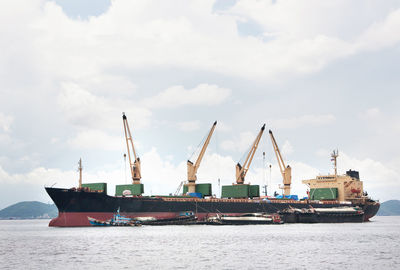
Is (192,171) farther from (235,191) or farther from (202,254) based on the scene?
(202,254)

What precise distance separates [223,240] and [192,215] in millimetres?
39926

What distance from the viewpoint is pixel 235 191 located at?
129750 millimetres

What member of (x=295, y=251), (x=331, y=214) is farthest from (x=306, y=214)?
(x=295, y=251)

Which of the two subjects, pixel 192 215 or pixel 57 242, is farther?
pixel 192 215

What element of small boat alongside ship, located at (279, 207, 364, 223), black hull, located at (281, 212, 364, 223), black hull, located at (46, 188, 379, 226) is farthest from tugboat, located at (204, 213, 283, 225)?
small boat alongside ship, located at (279, 207, 364, 223)

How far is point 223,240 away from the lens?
225ft

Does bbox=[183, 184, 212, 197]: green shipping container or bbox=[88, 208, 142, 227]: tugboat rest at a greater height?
bbox=[183, 184, 212, 197]: green shipping container

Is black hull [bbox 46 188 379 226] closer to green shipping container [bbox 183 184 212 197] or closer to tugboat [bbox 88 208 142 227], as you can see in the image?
tugboat [bbox 88 208 142 227]

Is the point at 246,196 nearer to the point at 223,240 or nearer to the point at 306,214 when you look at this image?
the point at 306,214

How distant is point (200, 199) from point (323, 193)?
46.9 metres

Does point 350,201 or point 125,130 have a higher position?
point 125,130

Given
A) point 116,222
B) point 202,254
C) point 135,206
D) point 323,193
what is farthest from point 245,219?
point 202,254

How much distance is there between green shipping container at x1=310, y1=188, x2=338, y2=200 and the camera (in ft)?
464

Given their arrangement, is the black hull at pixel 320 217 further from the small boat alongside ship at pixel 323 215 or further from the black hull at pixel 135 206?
the black hull at pixel 135 206
